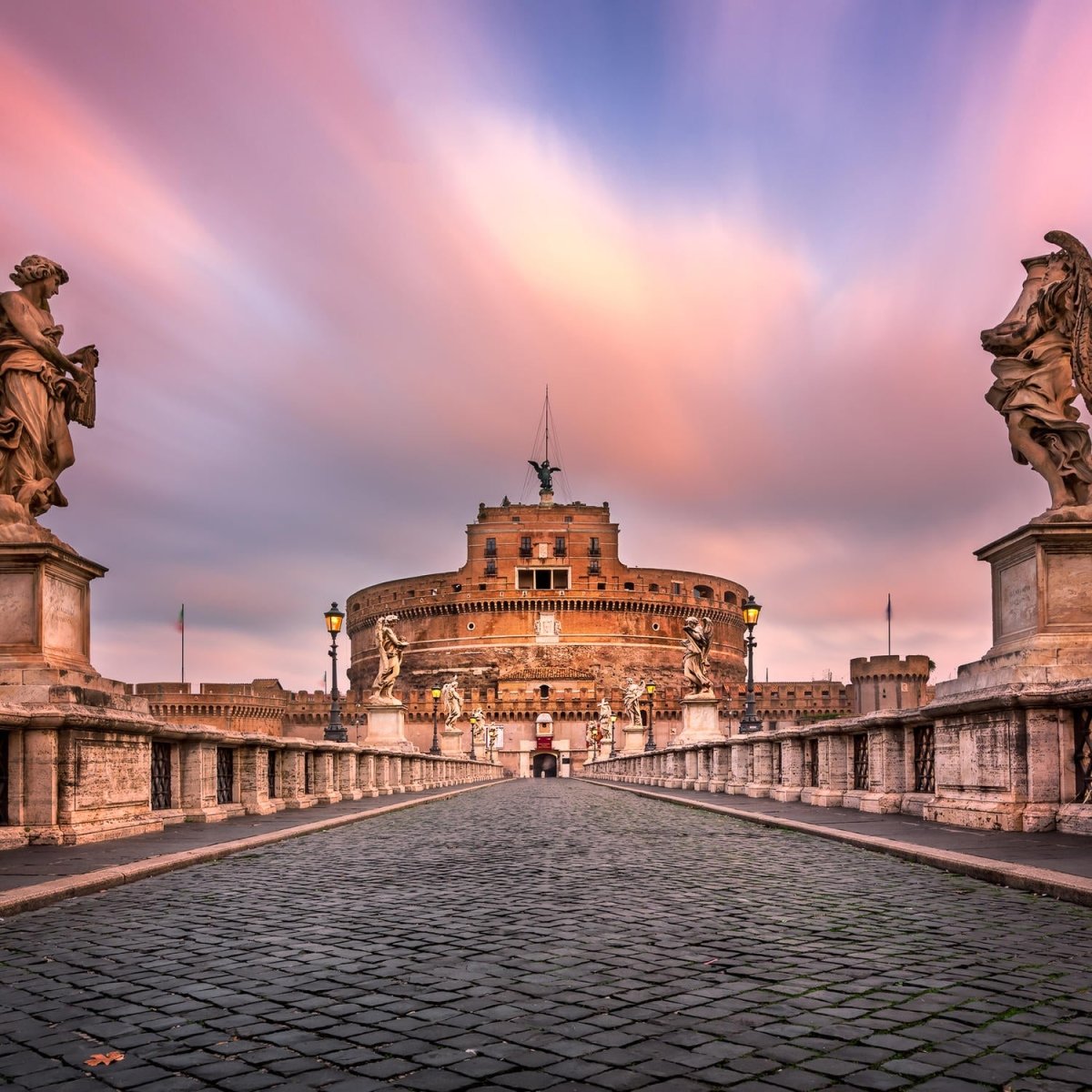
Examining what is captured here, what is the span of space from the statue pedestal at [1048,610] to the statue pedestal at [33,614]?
6429 mm

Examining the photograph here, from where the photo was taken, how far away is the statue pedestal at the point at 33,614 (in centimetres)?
796

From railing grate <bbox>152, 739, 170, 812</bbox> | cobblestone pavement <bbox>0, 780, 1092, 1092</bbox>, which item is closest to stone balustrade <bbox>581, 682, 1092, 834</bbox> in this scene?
cobblestone pavement <bbox>0, 780, 1092, 1092</bbox>

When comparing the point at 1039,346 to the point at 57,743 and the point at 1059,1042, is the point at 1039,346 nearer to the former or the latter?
the point at 1059,1042

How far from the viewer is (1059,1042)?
9.73 feet

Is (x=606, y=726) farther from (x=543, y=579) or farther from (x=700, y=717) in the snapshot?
(x=700, y=717)

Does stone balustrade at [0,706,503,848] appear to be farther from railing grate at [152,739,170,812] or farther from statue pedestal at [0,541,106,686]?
statue pedestal at [0,541,106,686]

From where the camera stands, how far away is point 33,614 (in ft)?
26.7

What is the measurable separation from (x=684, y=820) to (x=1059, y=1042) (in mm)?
9624

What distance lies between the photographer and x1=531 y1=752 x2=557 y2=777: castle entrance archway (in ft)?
292

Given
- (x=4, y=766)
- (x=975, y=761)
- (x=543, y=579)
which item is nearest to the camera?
(x=4, y=766)

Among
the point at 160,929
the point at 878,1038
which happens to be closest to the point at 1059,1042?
the point at 878,1038

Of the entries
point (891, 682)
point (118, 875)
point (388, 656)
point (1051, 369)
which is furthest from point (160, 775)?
point (891, 682)

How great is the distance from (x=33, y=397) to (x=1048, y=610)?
7.35 m

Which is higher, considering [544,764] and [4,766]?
[4,766]
